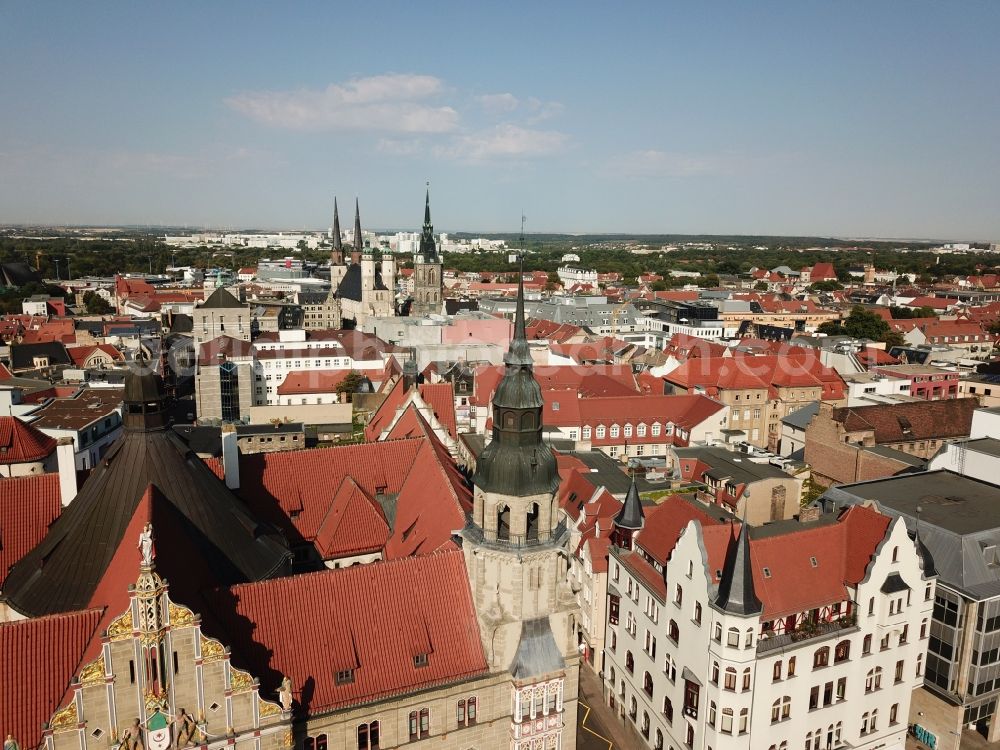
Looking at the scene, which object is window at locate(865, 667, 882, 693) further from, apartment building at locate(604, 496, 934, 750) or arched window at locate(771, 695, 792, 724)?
arched window at locate(771, 695, 792, 724)

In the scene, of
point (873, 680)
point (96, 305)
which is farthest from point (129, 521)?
point (96, 305)

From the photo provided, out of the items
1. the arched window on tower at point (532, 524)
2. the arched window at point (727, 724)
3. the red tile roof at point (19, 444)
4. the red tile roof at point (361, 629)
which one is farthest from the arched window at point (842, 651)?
the red tile roof at point (19, 444)

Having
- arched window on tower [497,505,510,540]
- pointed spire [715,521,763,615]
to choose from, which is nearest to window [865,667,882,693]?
pointed spire [715,521,763,615]

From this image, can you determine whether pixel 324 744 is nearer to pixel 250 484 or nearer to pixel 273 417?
pixel 250 484

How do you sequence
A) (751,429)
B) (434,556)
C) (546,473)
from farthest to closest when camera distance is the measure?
(751,429), (434,556), (546,473)

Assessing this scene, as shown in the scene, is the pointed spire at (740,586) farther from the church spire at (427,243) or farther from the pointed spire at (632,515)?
the church spire at (427,243)

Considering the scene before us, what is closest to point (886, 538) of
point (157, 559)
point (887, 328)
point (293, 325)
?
point (157, 559)
